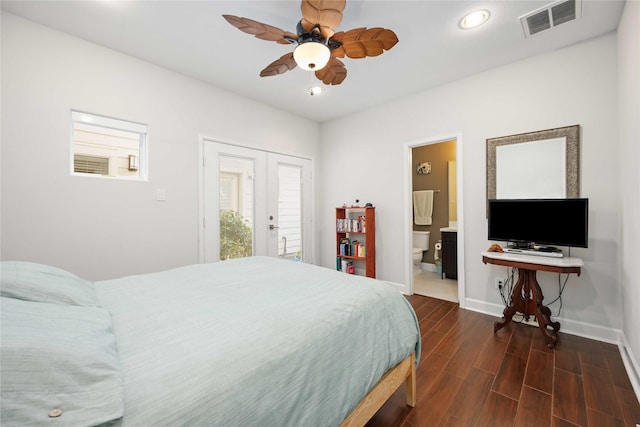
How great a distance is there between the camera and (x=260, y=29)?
1807mm

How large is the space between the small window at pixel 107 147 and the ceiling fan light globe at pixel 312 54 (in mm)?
1966

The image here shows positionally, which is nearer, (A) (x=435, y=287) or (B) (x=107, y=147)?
(B) (x=107, y=147)

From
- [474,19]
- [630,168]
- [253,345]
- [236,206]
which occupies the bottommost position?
[253,345]

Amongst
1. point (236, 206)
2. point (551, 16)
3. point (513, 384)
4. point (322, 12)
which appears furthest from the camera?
point (236, 206)

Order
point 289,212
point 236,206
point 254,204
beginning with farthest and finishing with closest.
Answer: point 289,212
point 254,204
point 236,206

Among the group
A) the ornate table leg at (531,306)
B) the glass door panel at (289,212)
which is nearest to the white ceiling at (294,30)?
the glass door panel at (289,212)

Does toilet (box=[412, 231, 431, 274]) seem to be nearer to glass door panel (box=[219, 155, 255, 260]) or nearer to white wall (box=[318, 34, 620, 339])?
white wall (box=[318, 34, 620, 339])

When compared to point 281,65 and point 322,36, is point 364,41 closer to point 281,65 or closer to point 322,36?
point 322,36

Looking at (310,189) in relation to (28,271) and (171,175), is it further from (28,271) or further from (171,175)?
(28,271)

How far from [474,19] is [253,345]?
2.82 m

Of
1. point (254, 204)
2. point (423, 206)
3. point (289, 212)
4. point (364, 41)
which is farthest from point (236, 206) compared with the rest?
point (423, 206)

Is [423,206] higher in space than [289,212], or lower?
higher

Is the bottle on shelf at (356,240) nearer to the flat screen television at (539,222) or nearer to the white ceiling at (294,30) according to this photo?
the flat screen television at (539,222)

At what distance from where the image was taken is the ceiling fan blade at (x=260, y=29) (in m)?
1.69
